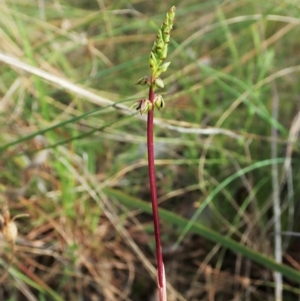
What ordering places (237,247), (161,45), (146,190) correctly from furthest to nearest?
(146,190)
(237,247)
(161,45)

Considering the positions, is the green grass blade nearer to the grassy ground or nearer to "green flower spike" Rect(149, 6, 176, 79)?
the grassy ground

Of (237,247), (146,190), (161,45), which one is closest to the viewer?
(161,45)

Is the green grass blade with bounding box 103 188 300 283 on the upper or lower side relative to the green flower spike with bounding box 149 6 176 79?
lower

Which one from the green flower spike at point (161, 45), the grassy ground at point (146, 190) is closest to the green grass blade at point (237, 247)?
the grassy ground at point (146, 190)

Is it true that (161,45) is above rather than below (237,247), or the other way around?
above

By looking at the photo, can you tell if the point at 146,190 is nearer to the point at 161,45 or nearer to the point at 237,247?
the point at 237,247

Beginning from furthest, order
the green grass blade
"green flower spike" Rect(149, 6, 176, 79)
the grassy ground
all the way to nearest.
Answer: the grassy ground
the green grass blade
"green flower spike" Rect(149, 6, 176, 79)

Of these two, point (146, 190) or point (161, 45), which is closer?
point (161, 45)

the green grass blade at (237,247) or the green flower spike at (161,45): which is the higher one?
the green flower spike at (161,45)

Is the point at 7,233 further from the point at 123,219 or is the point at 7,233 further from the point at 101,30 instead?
the point at 101,30

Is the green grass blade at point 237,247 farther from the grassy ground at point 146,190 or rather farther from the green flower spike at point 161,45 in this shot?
the green flower spike at point 161,45

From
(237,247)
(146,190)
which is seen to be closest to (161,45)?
(237,247)

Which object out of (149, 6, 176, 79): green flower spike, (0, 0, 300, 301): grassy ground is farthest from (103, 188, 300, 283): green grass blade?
(149, 6, 176, 79): green flower spike
